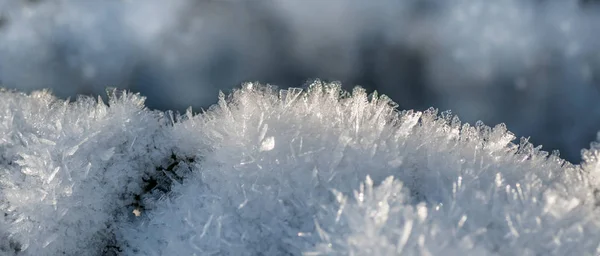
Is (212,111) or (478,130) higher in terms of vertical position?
(478,130)

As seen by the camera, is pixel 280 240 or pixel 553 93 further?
pixel 553 93

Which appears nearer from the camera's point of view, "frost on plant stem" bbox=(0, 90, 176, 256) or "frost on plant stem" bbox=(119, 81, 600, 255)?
"frost on plant stem" bbox=(119, 81, 600, 255)

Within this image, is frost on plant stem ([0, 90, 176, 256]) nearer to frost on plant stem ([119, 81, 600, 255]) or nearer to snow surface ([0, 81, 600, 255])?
snow surface ([0, 81, 600, 255])

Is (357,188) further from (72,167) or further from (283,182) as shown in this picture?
(72,167)

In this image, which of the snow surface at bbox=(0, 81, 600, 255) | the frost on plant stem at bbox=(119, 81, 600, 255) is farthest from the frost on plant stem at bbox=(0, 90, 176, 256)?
the frost on plant stem at bbox=(119, 81, 600, 255)

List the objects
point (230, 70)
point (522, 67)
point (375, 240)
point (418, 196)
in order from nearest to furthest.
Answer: point (375, 240), point (418, 196), point (230, 70), point (522, 67)

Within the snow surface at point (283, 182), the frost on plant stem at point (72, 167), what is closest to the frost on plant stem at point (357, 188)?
the snow surface at point (283, 182)

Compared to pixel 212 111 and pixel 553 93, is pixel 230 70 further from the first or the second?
pixel 553 93

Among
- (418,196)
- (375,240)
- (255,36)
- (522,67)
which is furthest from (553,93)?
(375,240)

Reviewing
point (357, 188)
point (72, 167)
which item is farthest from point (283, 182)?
point (72, 167)
